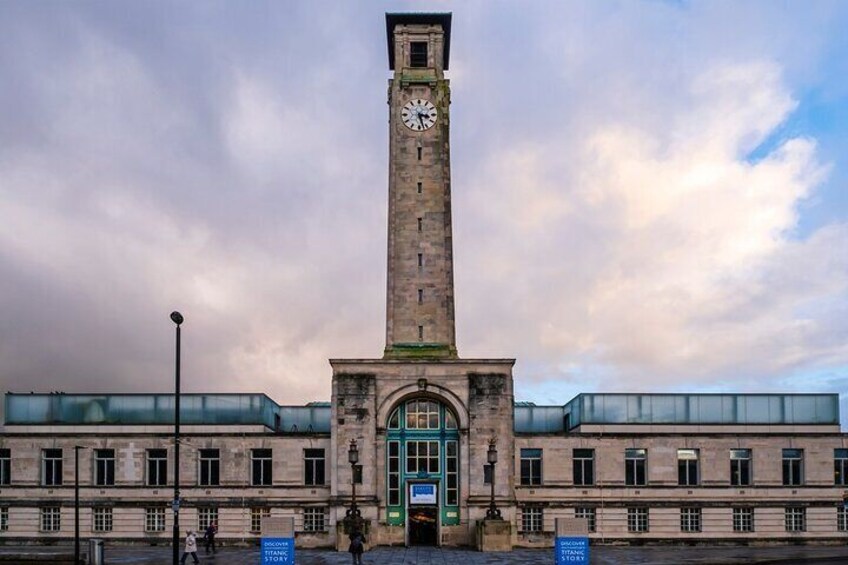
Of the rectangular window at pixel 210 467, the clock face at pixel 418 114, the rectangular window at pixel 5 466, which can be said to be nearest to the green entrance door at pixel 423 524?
the rectangular window at pixel 210 467

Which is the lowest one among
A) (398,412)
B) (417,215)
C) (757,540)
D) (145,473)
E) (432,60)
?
(757,540)

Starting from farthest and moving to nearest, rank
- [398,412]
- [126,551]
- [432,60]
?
[432,60]
[398,412]
[126,551]

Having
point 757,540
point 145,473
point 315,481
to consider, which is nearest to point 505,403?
point 315,481

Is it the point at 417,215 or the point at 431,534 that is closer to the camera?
the point at 431,534

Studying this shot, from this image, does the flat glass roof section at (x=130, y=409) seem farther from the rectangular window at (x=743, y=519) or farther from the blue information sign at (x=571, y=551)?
the rectangular window at (x=743, y=519)

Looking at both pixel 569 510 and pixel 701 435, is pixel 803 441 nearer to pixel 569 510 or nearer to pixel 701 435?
pixel 701 435

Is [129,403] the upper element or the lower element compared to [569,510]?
upper

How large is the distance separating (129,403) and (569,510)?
26497mm

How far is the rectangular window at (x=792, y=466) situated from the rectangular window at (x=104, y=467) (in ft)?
125

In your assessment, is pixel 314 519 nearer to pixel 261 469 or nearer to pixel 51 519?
pixel 261 469

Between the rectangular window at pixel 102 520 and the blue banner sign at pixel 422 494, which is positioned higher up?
the blue banner sign at pixel 422 494

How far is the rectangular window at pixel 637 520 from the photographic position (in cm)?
5544

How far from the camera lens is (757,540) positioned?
55.1 metres

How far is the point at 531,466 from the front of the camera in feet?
185
